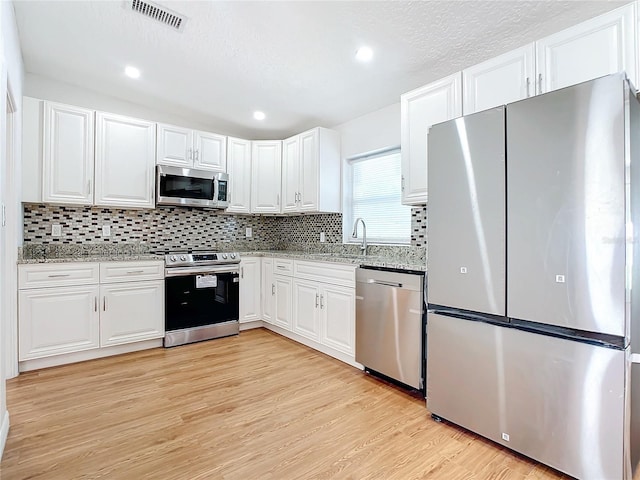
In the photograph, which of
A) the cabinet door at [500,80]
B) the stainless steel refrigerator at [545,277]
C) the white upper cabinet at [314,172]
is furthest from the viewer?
the white upper cabinet at [314,172]

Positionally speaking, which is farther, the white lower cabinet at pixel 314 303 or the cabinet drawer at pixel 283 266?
the cabinet drawer at pixel 283 266

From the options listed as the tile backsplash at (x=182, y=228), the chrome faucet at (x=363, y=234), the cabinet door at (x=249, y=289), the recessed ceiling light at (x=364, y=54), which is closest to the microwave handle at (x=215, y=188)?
the tile backsplash at (x=182, y=228)

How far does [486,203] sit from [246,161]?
3.07 meters

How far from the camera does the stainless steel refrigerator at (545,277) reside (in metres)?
1.46

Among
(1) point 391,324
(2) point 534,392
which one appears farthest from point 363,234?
(2) point 534,392

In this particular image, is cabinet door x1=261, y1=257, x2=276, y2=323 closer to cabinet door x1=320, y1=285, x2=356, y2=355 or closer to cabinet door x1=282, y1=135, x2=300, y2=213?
cabinet door x1=282, y1=135, x2=300, y2=213

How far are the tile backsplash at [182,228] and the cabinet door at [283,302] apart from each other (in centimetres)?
70

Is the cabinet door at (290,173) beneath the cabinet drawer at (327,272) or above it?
above

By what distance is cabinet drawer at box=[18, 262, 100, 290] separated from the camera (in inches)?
108

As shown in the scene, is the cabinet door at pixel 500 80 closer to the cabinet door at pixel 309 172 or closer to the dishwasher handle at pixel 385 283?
the dishwasher handle at pixel 385 283

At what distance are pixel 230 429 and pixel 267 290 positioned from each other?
2.10 meters

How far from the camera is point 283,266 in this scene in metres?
3.79

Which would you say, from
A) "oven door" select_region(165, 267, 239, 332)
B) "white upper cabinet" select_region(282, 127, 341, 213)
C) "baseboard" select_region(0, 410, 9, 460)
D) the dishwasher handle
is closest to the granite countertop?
the dishwasher handle

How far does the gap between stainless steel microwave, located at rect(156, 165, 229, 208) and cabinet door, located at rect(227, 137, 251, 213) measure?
0.15 m
